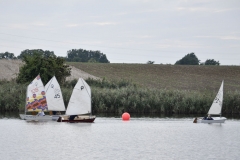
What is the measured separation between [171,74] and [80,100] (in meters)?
63.4

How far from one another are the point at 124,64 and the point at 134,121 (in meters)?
70.0

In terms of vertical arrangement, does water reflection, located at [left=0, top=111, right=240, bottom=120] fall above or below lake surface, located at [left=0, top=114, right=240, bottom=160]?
above

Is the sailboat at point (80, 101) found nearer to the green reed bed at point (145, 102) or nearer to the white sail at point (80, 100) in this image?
the white sail at point (80, 100)

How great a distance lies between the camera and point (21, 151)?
40812 mm

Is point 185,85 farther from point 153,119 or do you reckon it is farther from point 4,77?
point 153,119

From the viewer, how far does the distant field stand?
10919cm

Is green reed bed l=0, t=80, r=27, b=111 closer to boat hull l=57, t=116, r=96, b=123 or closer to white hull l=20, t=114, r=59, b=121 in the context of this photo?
white hull l=20, t=114, r=59, b=121

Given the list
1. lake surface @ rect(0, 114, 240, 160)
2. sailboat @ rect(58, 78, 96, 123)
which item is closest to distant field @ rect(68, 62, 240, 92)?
lake surface @ rect(0, 114, 240, 160)

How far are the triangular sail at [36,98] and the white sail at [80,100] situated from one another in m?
4.51

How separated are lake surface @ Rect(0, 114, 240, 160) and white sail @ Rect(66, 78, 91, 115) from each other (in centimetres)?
153

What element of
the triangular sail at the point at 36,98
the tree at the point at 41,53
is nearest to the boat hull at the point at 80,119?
the triangular sail at the point at 36,98

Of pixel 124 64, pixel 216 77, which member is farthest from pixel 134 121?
pixel 124 64

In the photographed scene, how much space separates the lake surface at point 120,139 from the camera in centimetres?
3975

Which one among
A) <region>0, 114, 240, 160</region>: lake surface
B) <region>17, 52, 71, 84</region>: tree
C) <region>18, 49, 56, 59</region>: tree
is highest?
<region>18, 49, 56, 59</region>: tree
